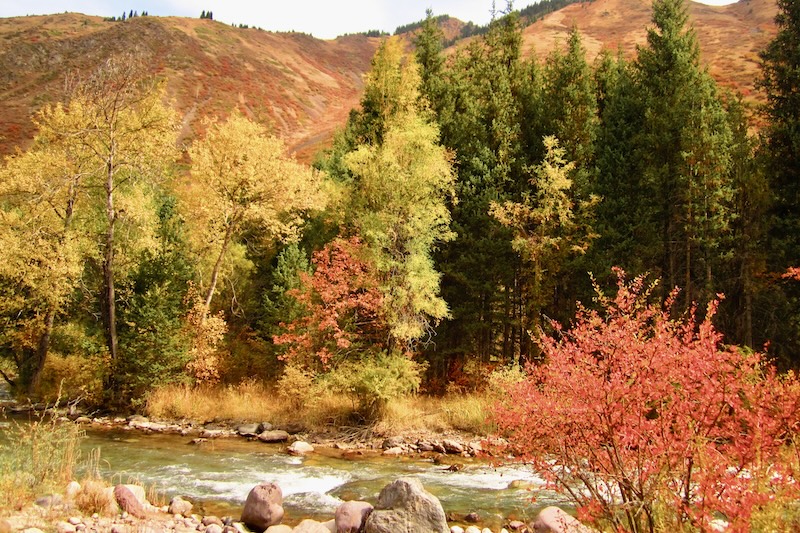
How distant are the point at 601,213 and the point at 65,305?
22.8 m

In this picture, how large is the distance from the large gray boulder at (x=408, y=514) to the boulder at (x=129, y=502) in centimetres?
406

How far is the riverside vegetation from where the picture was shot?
65.7ft

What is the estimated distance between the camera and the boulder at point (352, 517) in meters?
9.50

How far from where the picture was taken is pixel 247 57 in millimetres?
101000

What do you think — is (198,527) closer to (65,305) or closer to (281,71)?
(65,305)

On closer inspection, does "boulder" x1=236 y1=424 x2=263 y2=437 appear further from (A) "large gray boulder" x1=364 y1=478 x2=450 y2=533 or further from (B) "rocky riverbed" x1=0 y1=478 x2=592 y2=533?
(A) "large gray boulder" x1=364 y1=478 x2=450 y2=533

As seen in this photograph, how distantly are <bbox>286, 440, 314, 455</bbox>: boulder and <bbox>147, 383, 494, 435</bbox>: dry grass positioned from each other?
6.72ft

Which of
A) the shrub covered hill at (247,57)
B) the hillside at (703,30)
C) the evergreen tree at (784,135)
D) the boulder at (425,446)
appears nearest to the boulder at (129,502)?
the boulder at (425,446)

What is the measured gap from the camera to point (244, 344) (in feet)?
82.1

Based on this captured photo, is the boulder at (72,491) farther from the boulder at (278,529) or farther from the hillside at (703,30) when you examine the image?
the hillside at (703,30)

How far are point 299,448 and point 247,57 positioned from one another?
9890cm

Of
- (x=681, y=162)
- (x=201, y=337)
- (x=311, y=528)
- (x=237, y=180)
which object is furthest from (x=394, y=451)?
(x=681, y=162)

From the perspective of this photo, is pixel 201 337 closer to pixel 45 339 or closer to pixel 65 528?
pixel 45 339

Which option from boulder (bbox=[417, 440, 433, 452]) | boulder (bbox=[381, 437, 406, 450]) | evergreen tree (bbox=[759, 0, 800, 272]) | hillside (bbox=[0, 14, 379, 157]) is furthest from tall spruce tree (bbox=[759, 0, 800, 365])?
hillside (bbox=[0, 14, 379, 157])
